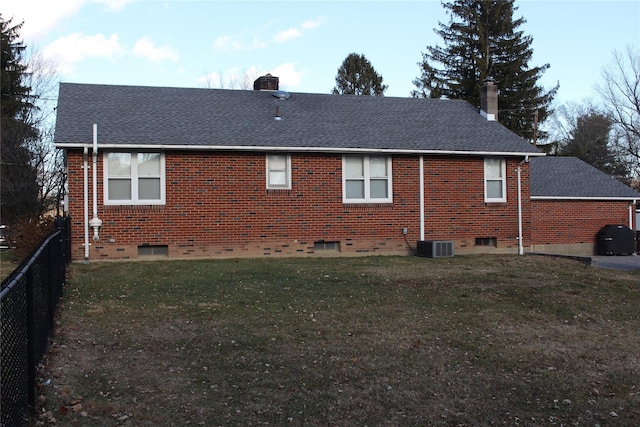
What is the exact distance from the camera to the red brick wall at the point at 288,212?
15.7 metres

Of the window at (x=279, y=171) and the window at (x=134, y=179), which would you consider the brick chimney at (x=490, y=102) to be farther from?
the window at (x=134, y=179)

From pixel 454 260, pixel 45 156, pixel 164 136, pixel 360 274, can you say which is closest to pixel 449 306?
pixel 360 274

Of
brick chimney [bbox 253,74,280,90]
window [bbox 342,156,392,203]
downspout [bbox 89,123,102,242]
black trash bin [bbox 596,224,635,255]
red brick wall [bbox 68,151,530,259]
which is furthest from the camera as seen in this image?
black trash bin [bbox 596,224,635,255]

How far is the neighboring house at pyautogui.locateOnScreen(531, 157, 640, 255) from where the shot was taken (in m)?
22.1

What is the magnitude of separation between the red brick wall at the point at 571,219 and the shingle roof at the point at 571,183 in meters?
0.28

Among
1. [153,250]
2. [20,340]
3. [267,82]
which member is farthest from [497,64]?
[20,340]

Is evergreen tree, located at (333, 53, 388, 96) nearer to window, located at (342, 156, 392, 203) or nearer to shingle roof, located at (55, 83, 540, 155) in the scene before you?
shingle roof, located at (55, 83, 540, 155)

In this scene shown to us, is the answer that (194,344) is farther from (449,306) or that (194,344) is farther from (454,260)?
(454,260)

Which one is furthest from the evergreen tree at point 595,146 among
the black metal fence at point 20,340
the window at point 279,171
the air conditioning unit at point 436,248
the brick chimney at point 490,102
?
the black metal fence at point 20,340

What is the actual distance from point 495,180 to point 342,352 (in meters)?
13.1

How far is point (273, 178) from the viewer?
16906 mm

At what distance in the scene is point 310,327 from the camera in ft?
26.5

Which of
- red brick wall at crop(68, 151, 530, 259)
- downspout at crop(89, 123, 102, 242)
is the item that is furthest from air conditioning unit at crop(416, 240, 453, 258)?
downspout at crop(89, 123, 102, 242)

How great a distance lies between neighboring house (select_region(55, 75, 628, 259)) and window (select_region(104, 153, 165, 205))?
0.09 feet
